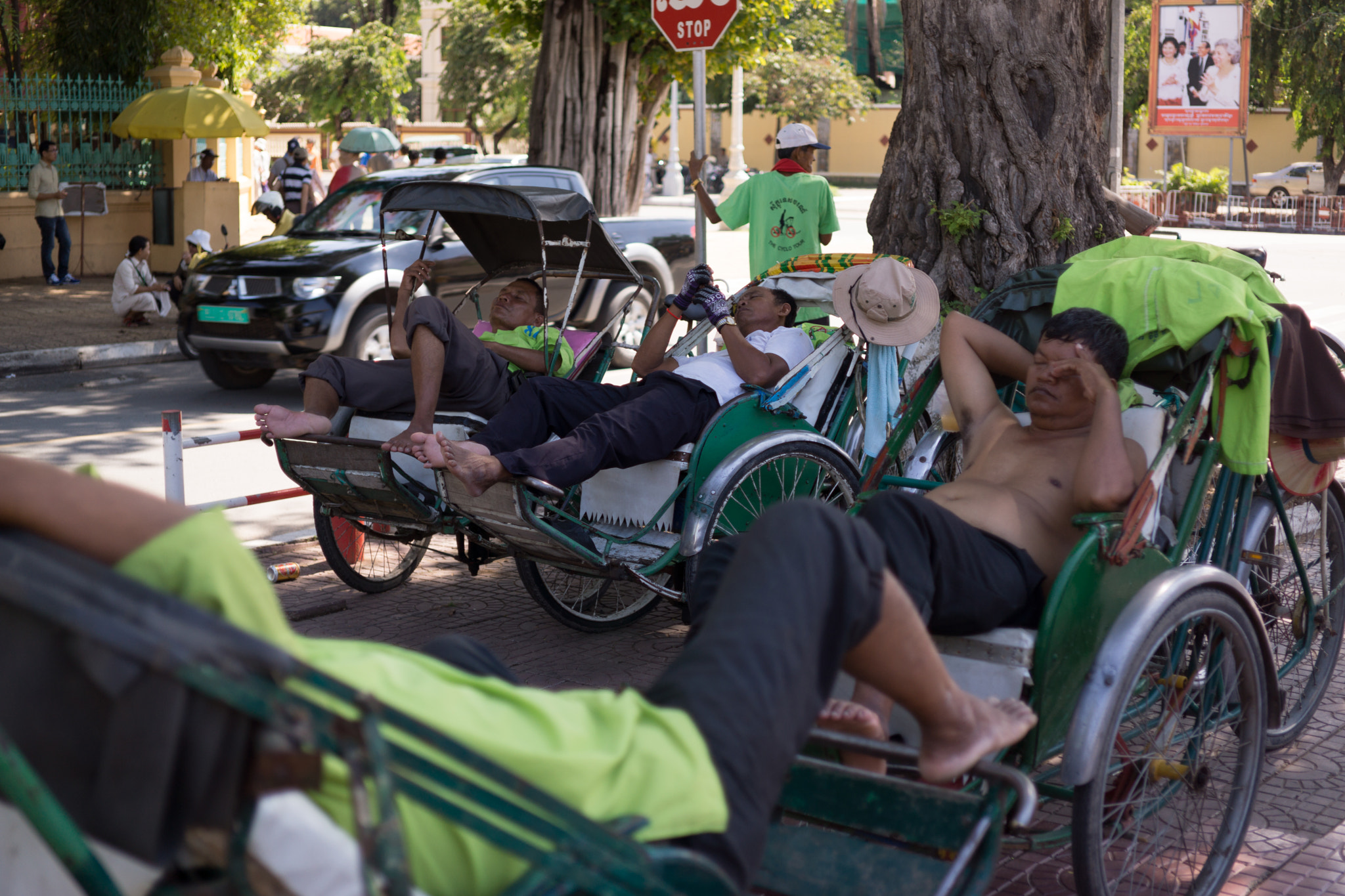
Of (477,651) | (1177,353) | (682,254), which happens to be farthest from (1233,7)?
(477,651)

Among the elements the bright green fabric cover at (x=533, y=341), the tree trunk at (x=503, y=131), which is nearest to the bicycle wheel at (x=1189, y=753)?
the bright green fabric cover at (x=533, y=341)

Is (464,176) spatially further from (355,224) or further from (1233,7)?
(1233,7)

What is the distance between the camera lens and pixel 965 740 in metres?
2.67

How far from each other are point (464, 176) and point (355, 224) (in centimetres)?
122

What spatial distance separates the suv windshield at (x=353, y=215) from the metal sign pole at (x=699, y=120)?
328cm

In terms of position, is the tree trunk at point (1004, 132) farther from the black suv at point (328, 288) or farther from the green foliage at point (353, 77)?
the green foliage at point (353, 77)

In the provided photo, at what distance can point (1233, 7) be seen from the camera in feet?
93.2

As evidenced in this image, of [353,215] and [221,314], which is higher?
[353,215]

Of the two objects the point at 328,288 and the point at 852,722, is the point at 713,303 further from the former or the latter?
the point at 328,288

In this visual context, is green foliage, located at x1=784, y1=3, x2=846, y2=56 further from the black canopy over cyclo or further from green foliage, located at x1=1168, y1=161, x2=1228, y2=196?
the black canopy over cyclo

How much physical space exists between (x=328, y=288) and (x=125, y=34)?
11786 mm

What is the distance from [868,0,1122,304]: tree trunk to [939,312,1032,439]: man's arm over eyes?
6.69 feet

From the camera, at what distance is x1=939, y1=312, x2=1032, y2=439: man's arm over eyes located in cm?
416

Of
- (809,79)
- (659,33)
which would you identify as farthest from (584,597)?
(809,79)
